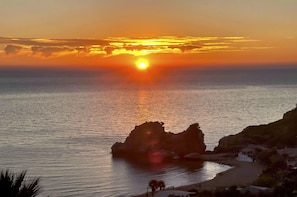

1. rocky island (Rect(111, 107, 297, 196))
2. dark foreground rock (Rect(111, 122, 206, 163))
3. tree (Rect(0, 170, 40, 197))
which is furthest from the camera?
dark foreground rock (Rect(111, 122, 206, 163))

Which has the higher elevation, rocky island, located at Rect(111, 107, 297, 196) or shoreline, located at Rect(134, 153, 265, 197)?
rocky island, located at Rect(111, 107, 297, 196)

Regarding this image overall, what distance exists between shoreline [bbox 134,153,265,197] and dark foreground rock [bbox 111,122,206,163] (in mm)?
2226

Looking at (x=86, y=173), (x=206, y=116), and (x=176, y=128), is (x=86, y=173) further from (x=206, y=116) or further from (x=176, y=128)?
(x=206, y=116)

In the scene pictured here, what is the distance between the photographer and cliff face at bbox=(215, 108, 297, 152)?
4866 cm

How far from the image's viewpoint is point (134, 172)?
4150cm

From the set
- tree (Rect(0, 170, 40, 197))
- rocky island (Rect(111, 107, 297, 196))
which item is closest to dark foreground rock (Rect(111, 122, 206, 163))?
rocky island (Rect(111, 107, 297, 196))

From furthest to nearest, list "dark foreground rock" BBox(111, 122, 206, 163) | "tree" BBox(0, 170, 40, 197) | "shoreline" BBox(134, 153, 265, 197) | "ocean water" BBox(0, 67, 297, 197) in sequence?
"dark foreground rock" BBox(111, 122, 206, 163) → "ocean water" BBox(0, 67, 297, 197) → "shoreline" BBox(134, 153, 265, 197) → "tree" BBox(0, 170, 40, 197)

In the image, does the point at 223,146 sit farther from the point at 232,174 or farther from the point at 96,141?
the point at 96,141

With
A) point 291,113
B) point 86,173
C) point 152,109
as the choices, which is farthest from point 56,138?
point 152,109

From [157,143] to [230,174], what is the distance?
11291 millimetres

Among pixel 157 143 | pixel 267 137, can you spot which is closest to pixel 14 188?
pixel 157 143

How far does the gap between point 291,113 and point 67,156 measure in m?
22.2

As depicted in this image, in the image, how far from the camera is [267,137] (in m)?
50.9

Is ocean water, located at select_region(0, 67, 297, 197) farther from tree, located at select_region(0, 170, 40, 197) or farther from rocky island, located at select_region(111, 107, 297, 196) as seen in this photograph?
tree, located at select_region(0, 170, 40, 197)
